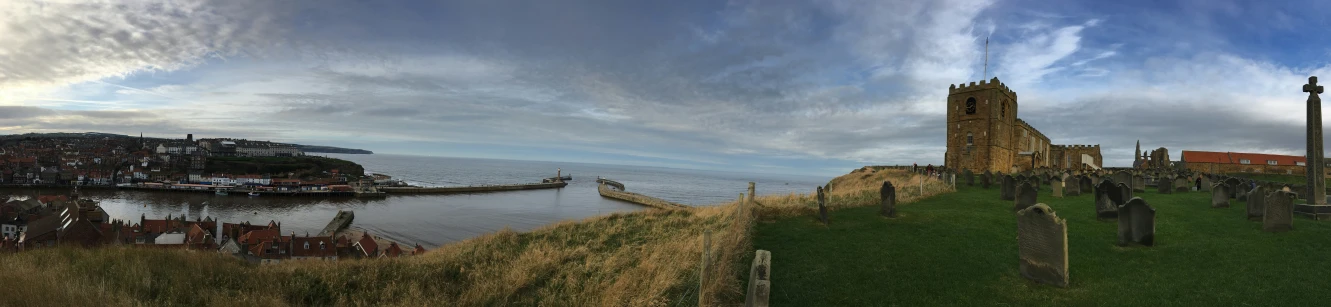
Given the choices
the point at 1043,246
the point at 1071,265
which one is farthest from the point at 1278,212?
the point at 1043,246

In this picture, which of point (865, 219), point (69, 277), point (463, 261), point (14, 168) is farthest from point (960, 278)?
point (14, 168)

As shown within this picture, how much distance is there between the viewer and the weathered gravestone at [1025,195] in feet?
38.9

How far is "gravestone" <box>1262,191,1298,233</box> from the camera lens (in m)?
7.88

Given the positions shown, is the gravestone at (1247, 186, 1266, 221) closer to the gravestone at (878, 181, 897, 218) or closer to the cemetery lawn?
the cemetery lawn

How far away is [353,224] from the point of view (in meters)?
42.4

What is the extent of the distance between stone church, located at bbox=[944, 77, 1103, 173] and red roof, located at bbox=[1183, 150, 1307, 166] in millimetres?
20044

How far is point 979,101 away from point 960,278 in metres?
35.7

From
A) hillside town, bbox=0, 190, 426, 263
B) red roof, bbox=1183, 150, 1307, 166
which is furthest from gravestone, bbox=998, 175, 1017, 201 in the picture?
red roof, bbox=1183, 150, 1307, 166

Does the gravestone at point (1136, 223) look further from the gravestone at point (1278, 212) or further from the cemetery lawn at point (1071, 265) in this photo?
the gravestone at point (1278, 212)

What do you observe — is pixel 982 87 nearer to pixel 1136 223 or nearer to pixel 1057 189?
pixel 1057 189

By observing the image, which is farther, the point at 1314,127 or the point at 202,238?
the point at 202,238

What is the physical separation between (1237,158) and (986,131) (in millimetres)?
34172

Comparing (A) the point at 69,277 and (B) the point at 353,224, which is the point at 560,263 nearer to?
(A) the point at 69,277

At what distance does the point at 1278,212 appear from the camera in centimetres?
806
